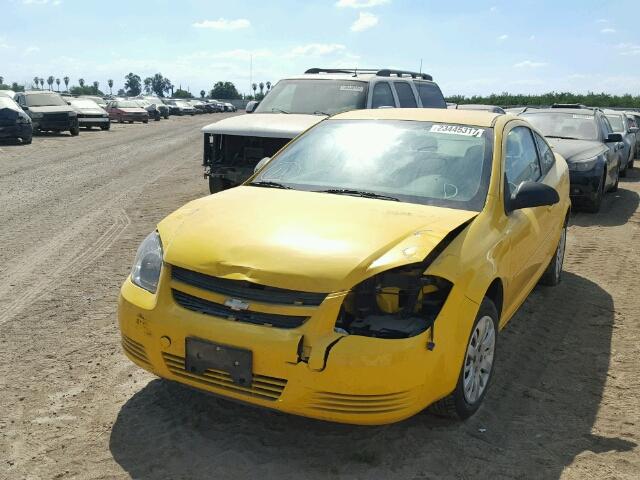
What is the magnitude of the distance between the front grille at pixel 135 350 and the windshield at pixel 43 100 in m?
23.0

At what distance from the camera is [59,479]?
2.91 meters

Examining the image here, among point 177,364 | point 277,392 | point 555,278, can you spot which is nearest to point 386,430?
point 277,392

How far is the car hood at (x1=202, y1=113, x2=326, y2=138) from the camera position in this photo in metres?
8.57

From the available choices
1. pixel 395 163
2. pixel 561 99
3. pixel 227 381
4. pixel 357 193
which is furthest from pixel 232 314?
pixel 561 99

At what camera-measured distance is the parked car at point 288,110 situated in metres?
8.84

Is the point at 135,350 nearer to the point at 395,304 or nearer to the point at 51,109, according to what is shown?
the point at 395,304

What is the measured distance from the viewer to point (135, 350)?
3.36m

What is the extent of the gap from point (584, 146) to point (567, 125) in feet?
3.50

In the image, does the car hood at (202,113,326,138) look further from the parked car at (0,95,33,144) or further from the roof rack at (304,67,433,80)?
the parked car at (0,95,33,144)

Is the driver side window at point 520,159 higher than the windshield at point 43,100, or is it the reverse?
the windshield at point 43,100

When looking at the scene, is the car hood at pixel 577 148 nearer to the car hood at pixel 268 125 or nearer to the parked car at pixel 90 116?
the car hood at pixel 268 125

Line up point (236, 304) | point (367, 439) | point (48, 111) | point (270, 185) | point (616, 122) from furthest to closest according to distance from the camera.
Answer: point (48, 111) → point (616, 122) → point (270, 185) → point (367, 439) → point (236, 304)

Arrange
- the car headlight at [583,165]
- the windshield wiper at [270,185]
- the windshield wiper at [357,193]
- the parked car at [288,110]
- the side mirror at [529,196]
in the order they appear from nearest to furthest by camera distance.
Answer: the windshield wiper at [357,193] < the side mirror at [529,196] < the windshield wiper at [270,185] < the parked car at [288,110] < the car headlight at [583,165]

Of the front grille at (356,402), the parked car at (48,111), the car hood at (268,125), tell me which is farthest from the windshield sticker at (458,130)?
the parked car at (48,111)
